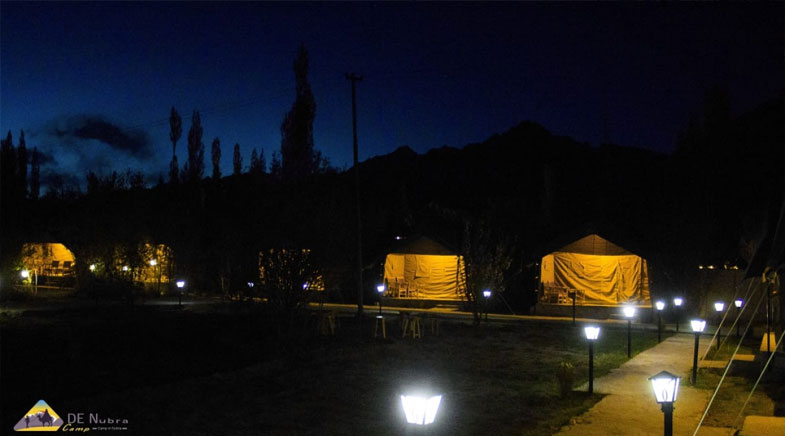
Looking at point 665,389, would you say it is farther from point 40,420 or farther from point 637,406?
point 40,420

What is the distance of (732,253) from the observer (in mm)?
30594

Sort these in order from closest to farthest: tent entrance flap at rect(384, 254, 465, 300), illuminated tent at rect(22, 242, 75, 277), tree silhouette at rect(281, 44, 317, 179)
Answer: tent entrance flap at rect(384, 254, 465, 300) < illuminated tent at rect(22, 242, 75, 277) < tree silhouette at rect(281, 44, 317, 179)

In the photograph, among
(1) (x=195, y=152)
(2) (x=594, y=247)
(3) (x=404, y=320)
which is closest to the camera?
(3) (x=404, y=320)

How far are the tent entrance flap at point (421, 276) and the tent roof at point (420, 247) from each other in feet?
2.95

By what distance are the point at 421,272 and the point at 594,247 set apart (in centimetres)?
801

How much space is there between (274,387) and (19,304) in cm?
2002

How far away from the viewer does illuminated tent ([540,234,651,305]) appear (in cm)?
2584

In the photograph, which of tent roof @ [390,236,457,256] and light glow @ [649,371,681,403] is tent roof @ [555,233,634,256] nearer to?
tent roof @ [390,236,457,256]

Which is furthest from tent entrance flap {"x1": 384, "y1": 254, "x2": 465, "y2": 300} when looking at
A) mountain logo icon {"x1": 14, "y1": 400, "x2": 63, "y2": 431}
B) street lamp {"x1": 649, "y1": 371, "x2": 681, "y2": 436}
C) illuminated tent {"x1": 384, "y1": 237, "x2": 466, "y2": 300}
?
street lamp {"x1": 649, "y1": 371, "x2": 681, "y2": 436}

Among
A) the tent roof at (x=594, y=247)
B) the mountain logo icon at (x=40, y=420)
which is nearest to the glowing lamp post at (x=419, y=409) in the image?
the mountain logo icon at (x=40, y=420)

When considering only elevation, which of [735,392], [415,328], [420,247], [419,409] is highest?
[420,247]

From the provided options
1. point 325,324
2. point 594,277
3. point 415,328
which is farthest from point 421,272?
point 325,324

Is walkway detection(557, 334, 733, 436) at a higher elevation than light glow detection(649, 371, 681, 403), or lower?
lower

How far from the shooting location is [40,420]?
8.94m
